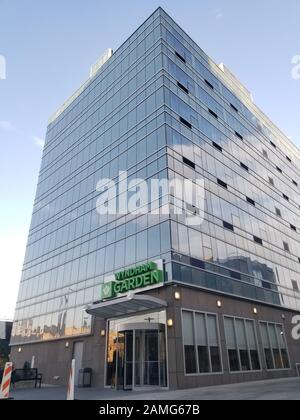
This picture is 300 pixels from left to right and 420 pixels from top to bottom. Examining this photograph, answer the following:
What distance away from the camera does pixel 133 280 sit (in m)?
22.3

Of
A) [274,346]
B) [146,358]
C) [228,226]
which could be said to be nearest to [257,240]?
[228,226]

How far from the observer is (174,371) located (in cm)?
1792

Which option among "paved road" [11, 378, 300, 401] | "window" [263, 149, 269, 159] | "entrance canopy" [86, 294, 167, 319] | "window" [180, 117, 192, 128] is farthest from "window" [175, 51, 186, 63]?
"paved road" [11, 378, 300, 401]

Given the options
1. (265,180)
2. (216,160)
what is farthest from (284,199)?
(216,160)

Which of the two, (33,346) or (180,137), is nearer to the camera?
(180,137)

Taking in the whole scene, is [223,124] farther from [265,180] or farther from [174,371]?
[174,371]

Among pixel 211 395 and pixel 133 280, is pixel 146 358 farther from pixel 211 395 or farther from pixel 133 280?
pixel 211 395

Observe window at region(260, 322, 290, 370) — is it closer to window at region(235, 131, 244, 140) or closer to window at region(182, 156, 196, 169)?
window at region(182, 156, 196, 169)

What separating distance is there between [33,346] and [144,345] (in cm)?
1812

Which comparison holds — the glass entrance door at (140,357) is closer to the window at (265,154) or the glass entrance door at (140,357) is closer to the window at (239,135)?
the window at (239,135)

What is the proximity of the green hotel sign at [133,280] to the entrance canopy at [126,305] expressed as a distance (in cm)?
142

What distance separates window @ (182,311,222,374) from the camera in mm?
19219

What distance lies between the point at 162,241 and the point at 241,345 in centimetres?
1002

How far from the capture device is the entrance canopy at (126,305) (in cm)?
1888
